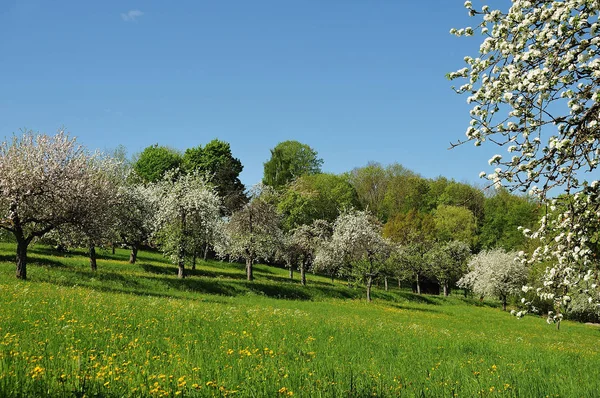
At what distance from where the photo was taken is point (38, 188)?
27.2 metres

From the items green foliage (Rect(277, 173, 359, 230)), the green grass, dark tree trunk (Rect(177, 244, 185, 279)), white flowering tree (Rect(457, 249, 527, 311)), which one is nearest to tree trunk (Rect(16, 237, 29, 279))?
the green grass

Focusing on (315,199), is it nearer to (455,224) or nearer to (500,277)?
(455,224)

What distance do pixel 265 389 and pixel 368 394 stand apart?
1.75 meters

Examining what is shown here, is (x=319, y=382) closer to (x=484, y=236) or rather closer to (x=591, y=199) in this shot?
(x=591, y=199)

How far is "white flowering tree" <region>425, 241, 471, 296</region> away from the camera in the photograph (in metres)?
75.4

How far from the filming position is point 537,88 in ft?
20.9

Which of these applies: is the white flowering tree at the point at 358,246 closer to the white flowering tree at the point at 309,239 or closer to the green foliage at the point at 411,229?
the white flowering tree at the point at 309,239

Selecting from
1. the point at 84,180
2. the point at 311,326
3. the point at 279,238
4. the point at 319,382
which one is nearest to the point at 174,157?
the point at 279,238

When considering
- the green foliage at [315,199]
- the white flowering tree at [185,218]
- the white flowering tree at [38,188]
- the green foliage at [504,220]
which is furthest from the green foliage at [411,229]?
the white flowering tree at [38,188]

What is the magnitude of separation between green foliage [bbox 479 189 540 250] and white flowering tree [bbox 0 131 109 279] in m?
85.0

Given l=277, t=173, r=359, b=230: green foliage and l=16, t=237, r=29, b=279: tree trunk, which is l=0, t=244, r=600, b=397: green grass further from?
l=277, t=173, r=359, b=230: green foliage

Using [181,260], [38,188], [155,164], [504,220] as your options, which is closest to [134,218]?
[181,260]

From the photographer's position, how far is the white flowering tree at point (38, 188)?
26.5 meters

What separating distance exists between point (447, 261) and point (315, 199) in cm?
2783
